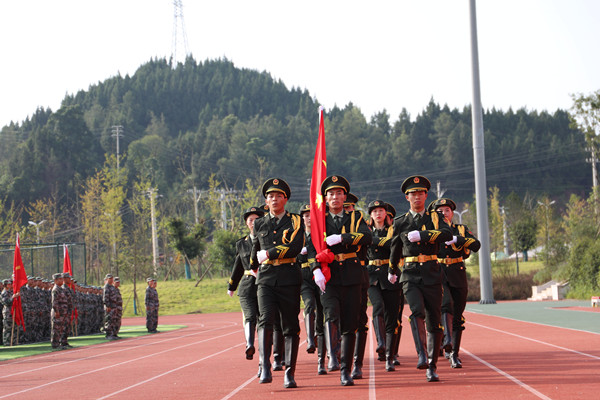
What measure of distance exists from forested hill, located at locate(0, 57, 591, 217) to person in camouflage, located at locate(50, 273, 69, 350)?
79.9 m

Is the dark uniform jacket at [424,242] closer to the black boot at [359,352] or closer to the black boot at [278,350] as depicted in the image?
the black boot at [359,352]

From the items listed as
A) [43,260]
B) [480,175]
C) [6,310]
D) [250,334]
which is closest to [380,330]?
[250,334]

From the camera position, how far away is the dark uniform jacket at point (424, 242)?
874 centimetres

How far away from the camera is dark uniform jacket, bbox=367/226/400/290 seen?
10266mm

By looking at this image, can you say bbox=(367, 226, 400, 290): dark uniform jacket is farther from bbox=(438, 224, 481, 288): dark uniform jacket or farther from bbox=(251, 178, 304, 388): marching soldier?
bbox=(251, 178, 304, 388): marching soldier

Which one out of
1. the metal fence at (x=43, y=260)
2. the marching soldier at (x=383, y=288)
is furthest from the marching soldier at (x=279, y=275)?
the metal fence at (x=43, y=260)

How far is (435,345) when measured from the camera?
8.74 metres

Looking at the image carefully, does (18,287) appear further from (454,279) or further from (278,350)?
(454,279)

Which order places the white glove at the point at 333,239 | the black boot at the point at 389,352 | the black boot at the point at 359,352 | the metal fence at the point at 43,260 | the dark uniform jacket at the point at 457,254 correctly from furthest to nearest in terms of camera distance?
1. the metal fence at the point at 43,260
2. the dark uniform jacket at the point at 457,254
3. the black boot at the point at 389,352
4. the black boot at the point at 359,352
5. the white glove at the point at 333,239

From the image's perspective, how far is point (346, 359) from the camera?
8.41m

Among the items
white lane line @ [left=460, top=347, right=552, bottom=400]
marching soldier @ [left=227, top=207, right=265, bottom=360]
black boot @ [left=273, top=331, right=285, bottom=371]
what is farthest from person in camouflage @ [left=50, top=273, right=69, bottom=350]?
white lane line @ [left=460, top=347, right=552, bottom=400]

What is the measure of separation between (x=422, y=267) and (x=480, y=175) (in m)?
23.5

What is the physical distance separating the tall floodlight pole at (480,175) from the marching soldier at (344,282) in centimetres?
2378

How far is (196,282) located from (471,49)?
27.1 meters
